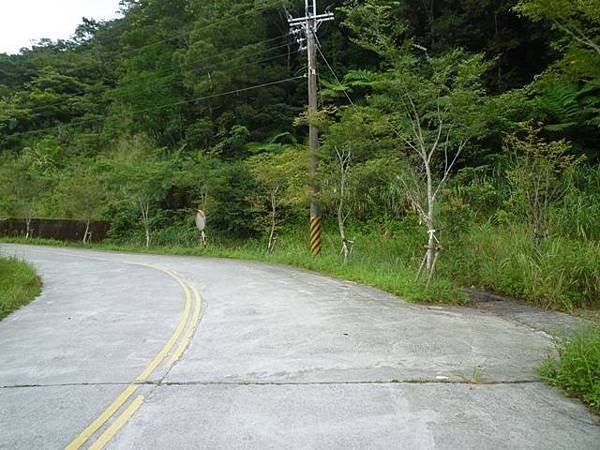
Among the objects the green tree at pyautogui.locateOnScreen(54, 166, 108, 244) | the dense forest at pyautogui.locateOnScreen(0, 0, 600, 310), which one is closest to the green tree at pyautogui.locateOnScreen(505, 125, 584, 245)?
the dense forest at pyautogui.locateOnScreen(0, 0, 600, 310)

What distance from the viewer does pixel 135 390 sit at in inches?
190

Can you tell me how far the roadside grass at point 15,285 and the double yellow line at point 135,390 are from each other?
3.70 metres

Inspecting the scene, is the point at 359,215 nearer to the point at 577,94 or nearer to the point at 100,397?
the point at 577,94

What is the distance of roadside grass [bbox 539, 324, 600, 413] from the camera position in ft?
14.6

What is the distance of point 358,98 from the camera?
1023 inches

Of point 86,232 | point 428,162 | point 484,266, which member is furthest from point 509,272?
point 86,232

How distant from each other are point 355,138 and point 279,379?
998cm

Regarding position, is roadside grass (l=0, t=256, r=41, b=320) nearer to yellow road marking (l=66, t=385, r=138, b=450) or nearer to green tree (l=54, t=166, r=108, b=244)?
yellow road marking (l=66, t=385, r=138, b=450)

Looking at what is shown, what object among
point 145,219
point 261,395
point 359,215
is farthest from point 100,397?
point 145,219

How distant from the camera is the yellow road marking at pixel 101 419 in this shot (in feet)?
12.3

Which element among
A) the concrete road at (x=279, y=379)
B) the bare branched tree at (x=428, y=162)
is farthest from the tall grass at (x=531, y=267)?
the concrete road at (x=279, y=379)

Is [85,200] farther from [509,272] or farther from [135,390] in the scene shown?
[135,390]

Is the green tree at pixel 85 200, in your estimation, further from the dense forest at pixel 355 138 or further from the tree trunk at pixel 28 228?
the tree trunk at pixel 28 228

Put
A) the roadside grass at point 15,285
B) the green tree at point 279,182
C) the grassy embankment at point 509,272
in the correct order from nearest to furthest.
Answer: the grassy embankment at point 509,272
the roadside grass at point 15,285
the green tree at point 279,182
